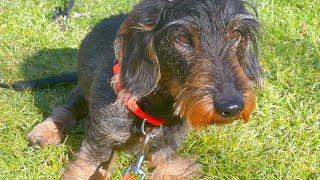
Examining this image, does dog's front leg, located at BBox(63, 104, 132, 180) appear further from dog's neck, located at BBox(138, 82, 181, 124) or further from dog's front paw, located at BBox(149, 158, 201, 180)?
dog's front paw, located at BBox(149, 158, 201, 180)

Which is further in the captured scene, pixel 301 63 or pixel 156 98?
pixel 301 63

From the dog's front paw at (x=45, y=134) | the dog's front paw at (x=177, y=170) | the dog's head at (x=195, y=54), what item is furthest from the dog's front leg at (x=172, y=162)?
the dog's front paw at (x=45, y=134)

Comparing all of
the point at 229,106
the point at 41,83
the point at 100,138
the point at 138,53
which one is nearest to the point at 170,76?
the point at 138,53

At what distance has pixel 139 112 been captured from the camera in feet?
11.4

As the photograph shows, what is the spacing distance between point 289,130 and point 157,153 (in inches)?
41.5

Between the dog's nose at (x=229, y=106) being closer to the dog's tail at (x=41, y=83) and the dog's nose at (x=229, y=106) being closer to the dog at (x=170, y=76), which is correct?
the dog at (x=170, y=76)

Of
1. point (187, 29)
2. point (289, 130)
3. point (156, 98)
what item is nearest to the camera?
point (187, 29)

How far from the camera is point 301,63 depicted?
5.16 meters

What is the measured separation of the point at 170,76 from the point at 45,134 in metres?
1.34

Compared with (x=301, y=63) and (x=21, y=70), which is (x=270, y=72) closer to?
(x=301, y=63)

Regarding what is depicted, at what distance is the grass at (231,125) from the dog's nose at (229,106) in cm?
81

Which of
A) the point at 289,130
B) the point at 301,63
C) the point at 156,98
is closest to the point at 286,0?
the point at 301,63

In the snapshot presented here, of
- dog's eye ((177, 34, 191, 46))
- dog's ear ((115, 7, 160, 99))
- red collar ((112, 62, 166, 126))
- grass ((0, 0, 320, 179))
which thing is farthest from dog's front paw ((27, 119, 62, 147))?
dog's eye ((177, 34, 191, 46))

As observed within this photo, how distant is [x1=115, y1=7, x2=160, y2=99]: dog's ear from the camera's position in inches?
126
